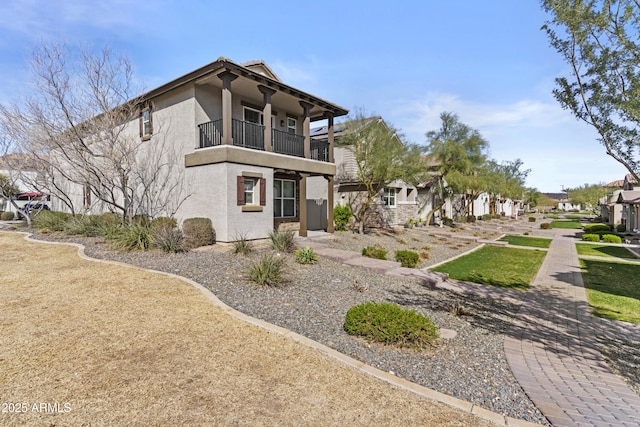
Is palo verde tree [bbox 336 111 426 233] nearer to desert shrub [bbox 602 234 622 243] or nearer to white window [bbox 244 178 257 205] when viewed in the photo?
white window [bbox 244 178 257 205]

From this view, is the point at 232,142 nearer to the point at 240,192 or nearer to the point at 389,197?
the point at 240,192

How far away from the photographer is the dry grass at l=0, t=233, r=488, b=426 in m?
3.02

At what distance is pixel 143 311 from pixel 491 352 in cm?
584

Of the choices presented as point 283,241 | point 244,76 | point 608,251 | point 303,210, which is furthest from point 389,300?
point 608,251

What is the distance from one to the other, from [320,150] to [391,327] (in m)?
14.1

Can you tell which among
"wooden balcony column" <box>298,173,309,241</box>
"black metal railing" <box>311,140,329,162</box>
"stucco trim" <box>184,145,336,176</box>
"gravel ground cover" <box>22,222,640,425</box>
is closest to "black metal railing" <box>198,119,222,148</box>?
"stucco trim" <box>184,145,336,176</box>

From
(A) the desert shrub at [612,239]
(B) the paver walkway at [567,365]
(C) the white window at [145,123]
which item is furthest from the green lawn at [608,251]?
(C) the white window at [145,123]

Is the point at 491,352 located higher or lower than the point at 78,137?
lower

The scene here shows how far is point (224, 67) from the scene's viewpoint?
1191cm

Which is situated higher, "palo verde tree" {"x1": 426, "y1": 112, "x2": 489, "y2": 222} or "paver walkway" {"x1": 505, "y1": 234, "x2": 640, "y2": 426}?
"palo verde tree" {"x1": 426, "y1": 112, "x2": 489, "y2": 222}

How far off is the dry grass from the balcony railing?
884cm

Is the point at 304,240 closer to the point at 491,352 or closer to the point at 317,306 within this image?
the point at 317,306

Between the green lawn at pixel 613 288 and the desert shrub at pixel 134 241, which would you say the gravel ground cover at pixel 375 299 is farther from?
the green lawn at pixel 613 288

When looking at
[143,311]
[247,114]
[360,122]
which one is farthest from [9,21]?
[360,122]
